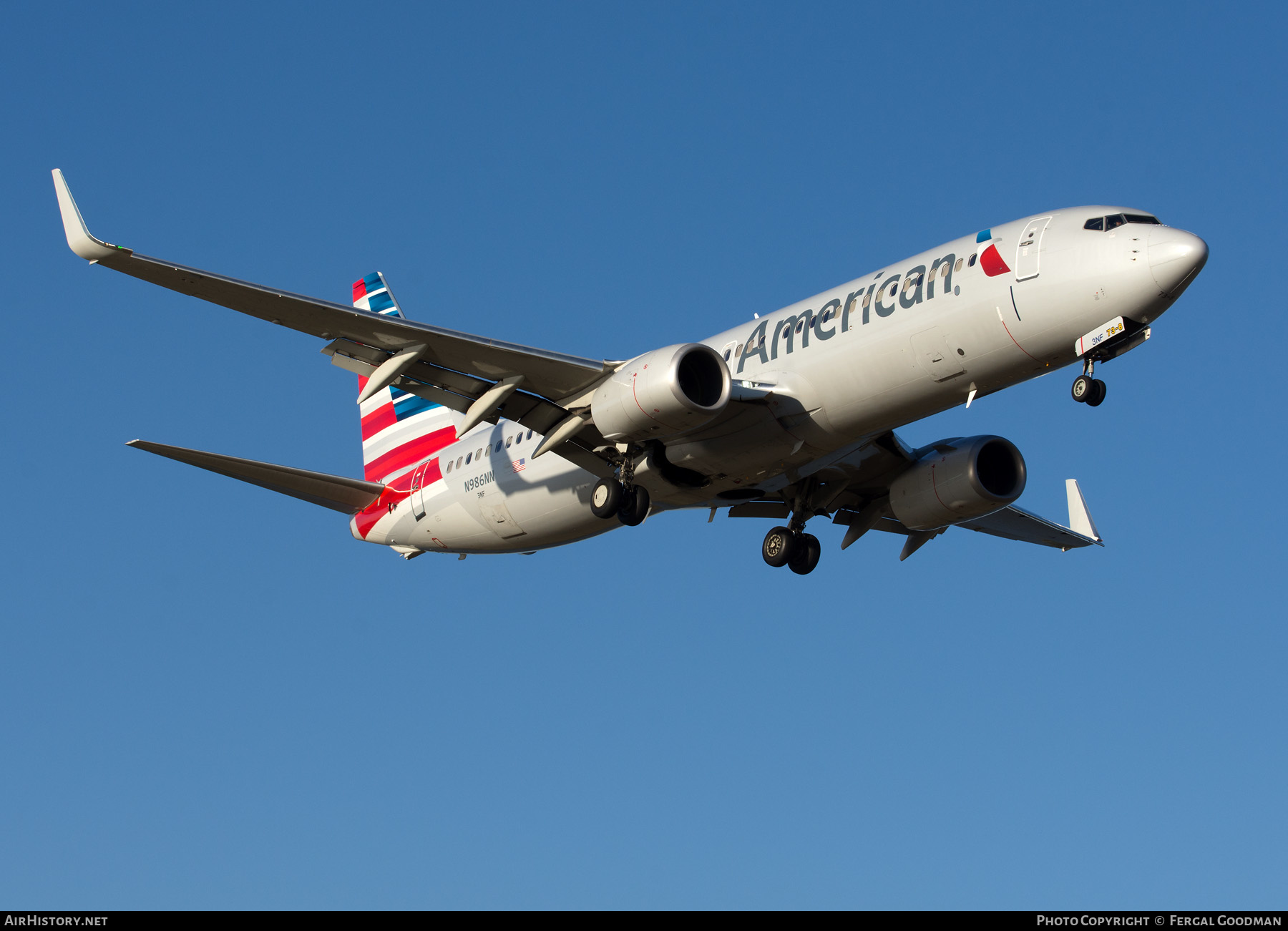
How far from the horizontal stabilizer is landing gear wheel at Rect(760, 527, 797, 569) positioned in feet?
32.6

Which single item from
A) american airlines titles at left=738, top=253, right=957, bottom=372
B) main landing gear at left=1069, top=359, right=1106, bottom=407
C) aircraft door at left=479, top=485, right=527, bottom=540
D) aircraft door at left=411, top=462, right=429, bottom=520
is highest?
aircraft door at left=411, top=462, right=429, bottom=520

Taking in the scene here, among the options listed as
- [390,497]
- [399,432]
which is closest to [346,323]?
[390,497]

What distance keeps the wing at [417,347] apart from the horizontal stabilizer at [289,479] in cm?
343

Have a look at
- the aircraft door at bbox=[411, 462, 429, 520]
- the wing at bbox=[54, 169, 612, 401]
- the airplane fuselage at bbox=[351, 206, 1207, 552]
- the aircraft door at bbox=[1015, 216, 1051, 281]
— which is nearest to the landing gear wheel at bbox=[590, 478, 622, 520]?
the airplane fuselage at bbox=[351, 206, 1207, 552]

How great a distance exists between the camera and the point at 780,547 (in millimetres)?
30719

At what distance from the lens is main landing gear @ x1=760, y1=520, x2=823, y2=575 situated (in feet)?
101

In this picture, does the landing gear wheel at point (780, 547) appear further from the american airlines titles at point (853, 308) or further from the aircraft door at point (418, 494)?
the aircraft door at point (418, 494)

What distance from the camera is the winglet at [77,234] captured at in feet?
77.0

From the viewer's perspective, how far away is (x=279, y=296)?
2491 centimetres

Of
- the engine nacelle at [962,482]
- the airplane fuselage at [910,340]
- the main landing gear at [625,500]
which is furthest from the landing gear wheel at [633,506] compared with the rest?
the engine nacelle at [962,482]

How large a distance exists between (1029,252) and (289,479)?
16.8 m

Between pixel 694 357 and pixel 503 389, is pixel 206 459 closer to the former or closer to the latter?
pixel 503 389

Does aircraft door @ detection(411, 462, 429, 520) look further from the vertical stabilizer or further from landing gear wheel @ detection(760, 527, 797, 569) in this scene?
landing gear wheel @ detection(760, 527, 797, 569)
